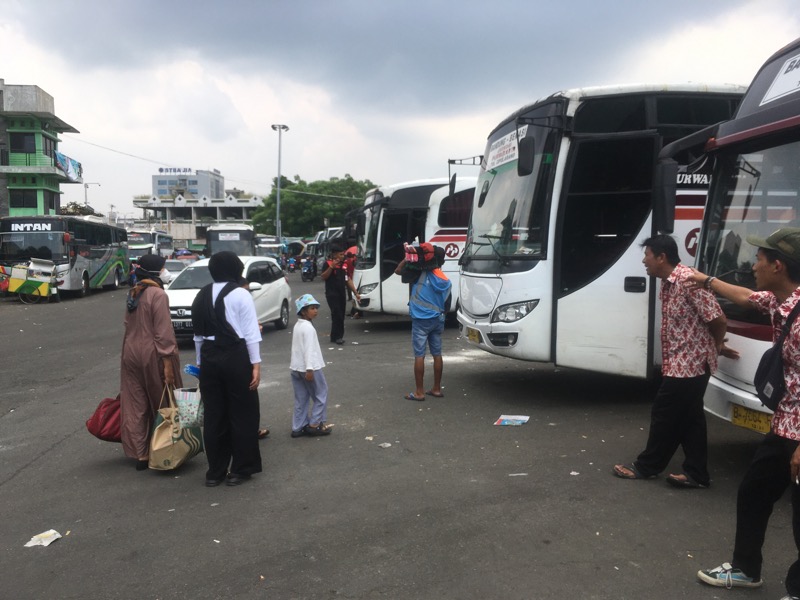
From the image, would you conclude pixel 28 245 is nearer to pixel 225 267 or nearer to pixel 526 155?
pixel 225 267

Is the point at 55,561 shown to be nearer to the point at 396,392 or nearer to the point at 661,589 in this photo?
the point at 661,589

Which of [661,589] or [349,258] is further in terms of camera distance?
[349,258]

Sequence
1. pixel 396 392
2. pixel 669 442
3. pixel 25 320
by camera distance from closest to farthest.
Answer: pixel 669 442
pixel 396 392
pixel 25 320

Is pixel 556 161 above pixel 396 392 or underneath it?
above

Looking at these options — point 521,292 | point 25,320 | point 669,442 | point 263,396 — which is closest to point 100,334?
point 25,320

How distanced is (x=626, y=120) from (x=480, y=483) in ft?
13.7

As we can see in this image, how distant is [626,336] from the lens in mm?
6812

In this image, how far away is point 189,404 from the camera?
5.32 meters

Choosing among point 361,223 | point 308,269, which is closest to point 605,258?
point 361,223

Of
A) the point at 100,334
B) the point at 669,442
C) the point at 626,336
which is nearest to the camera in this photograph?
the point at 669,442

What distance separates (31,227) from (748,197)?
24233 millimetres

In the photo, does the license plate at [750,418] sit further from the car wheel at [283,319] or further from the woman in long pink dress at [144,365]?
the car wheel at [283,319]

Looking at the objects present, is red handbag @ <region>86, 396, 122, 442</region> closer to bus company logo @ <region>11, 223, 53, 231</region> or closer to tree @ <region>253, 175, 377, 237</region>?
bus company logo @ <region>11, 223, 53, 231</region>

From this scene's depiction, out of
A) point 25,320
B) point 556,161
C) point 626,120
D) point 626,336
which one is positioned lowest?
point 25,320
